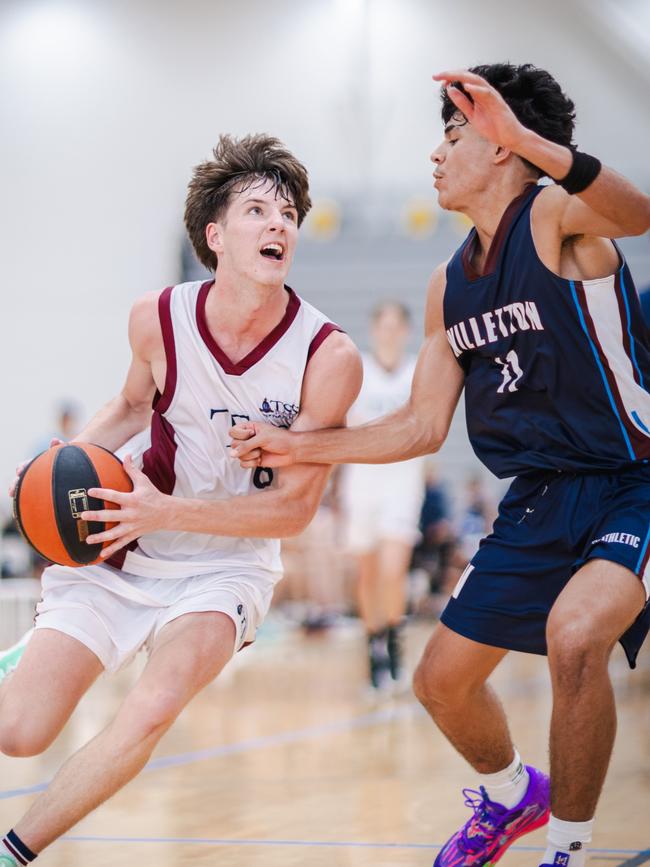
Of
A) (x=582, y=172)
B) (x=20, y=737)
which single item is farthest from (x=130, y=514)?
(x=582, y=172)

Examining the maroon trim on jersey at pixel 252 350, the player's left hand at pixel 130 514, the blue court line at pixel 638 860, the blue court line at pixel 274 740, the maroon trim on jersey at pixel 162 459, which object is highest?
the maroon trim on jersey at pixel 252 350

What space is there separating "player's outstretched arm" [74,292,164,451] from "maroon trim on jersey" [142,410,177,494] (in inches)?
5.9

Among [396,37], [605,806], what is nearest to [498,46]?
[396,37]

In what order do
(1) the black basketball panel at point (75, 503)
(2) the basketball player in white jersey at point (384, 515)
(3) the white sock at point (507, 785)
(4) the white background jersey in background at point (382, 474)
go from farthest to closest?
(4) the white background jersey in background at point (382, 474) < (2) the basketball player in white jersey at point (384, 515) < (3) the white sock at point (507, 785) < (1) the black basketball panel at point (75, 503)

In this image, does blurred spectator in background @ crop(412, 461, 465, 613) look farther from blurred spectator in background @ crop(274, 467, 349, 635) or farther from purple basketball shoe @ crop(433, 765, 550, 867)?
purple basketball shoe @ crop(433, 765, 550, 867)

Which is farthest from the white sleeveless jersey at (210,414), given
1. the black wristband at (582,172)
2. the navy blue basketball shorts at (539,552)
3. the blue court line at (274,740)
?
the blue court line at (274,740)

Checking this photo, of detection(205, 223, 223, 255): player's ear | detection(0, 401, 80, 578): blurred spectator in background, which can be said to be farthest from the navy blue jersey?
detection(0, 401, 80, 578): blurred spectator in background

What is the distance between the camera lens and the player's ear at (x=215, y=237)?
355 centimetres

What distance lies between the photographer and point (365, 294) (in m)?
13.3

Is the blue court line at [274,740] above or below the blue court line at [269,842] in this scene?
below

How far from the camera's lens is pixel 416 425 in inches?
136

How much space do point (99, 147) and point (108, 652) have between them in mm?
10308

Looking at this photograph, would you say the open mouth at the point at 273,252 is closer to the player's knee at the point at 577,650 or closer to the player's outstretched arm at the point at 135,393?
the player's outstretched arm at the point at 135,393

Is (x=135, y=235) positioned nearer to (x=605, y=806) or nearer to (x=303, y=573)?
(x=303, y=573)
